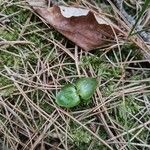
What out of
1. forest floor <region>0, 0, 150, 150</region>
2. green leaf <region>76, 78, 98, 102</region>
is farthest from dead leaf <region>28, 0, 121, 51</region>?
green leaf <region>76, 78, 98, 102</region>

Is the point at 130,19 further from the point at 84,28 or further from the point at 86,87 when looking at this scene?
the point at 86,87

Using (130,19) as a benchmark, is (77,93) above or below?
below

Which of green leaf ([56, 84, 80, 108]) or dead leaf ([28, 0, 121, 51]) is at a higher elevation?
dead leaf ([28, 0, 121, 51])

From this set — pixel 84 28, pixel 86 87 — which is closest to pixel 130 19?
pixel 84 28

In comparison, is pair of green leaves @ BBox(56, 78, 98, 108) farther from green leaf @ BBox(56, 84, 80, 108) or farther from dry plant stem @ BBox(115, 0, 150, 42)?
dry plant stem @ BBox(115, 0, 150, 42)

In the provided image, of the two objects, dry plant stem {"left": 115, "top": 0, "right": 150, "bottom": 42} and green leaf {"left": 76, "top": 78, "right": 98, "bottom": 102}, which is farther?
dry plant stem {"left": 115, "top": 0, "right": 150, "bottom": 42}

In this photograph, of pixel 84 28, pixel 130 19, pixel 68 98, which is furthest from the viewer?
pixel 130 19

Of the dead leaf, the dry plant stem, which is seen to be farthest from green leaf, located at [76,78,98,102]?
the dry plant stem
